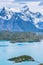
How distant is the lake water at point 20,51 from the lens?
21.8 feet

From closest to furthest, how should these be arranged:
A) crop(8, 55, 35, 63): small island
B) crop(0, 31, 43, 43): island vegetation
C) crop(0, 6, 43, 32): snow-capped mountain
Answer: crop(8, 55, 35, 63): small island → crop(0, 31, 43, 43): island vegetation → crop(0, 6, 43, 32): snow-capped mountain

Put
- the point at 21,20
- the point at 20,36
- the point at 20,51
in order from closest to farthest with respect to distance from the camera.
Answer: the point at 20,51, the point at 20,36, the point at 21,20

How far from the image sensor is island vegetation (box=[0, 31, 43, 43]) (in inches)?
284

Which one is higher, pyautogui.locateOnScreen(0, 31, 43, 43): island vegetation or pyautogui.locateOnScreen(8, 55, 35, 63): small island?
pyautogui.locateOnScreen(0, 31, 43, 43): island vegetation

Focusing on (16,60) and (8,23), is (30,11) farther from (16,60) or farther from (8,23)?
(16,60)

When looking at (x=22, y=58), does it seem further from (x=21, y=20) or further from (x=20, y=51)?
(x=21, y=20)

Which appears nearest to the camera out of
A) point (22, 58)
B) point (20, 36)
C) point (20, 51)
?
point (22, 58)

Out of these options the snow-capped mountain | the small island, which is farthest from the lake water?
the snow-capped mountain

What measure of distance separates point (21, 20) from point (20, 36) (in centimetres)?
54

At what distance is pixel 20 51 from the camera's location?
22.3 feet

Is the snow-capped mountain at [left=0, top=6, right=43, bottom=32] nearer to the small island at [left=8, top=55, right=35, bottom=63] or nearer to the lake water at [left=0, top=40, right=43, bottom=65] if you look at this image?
the lake water at [left=0, top=40, right=43, bottom=65]

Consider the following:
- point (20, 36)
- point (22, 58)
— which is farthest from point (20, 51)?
point (20, 36)

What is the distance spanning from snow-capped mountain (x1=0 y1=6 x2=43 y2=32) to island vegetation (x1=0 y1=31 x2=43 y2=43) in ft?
0.43

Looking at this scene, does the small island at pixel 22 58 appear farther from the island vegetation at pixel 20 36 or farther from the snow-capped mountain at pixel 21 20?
the snow-capped mountain at pixel 21 20
